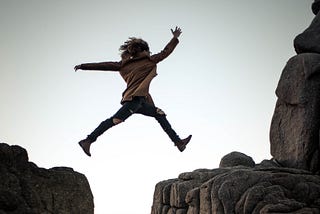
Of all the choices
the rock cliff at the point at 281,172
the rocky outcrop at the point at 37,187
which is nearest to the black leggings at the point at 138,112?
the rock cliff at the point at 281,172

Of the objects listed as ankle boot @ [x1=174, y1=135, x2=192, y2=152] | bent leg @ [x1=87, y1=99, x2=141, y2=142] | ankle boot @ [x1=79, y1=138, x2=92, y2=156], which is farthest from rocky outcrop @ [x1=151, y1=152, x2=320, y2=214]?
ankle boot @ [x1=79, y1=138, x2=92, y2=156]

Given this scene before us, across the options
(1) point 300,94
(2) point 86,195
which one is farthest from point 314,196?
(2) point 86,195

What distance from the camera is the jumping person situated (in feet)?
37.5

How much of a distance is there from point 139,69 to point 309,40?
28.7ft

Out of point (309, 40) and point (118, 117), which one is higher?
point (309, 40)

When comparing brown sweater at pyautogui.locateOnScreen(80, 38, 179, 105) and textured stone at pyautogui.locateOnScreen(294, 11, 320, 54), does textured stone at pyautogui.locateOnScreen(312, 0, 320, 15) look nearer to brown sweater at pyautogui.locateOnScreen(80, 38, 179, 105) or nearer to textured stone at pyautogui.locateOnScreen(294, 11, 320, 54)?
textured stone at pyautogui.locateOnScreen(294, 11, 320, 54)

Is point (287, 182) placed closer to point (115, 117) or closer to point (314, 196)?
point (314, 196)

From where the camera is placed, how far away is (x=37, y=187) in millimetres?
6570

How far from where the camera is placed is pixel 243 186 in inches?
515

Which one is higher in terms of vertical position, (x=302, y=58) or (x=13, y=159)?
(x=302, y=58)

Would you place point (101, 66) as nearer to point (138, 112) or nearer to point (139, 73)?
point (139, 73)

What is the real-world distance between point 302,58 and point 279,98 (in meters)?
1.74

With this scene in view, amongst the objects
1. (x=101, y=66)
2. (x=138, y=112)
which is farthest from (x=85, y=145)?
(x=101, y=66)

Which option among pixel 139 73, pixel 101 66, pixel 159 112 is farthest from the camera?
pixel 139 73
